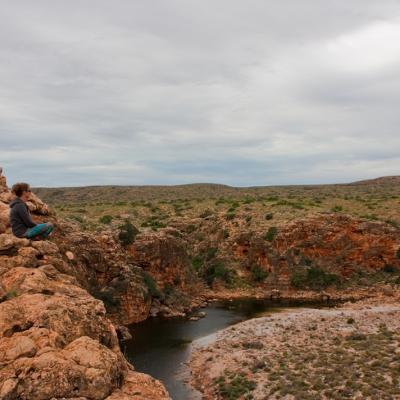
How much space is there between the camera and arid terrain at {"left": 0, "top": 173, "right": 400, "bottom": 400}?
11219 millimetres

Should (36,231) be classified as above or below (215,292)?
above

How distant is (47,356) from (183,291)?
125ft

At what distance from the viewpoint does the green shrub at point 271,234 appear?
5597cm

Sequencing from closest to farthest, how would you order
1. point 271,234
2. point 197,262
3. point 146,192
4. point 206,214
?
point 271,234 → point 197,262 → point 206,214 → point 146,192

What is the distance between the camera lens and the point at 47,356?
10406 mm

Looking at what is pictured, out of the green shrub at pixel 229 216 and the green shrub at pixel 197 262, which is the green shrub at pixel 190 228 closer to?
the green shrub at pixel 229 216

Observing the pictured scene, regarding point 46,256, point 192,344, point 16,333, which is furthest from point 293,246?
point 16,333

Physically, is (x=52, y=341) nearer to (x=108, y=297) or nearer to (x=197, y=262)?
(x=108, y=297)

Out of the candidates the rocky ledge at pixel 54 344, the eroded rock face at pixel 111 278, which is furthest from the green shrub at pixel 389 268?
the rocky ledge at pixel 54 344

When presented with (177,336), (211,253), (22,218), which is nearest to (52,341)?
(22,218)

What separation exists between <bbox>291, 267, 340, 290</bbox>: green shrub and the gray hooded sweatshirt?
41905 mm

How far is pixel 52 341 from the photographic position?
36.7 ft

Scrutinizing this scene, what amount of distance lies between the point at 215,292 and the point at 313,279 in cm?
1158

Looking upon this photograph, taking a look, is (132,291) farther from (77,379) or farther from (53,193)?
(53,193)
